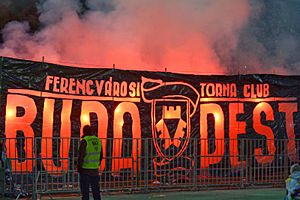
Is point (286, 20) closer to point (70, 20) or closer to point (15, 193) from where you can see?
point (70, 20)

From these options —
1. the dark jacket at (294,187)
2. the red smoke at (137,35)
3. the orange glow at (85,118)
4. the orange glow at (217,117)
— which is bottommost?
the dark jacket at (294,187)

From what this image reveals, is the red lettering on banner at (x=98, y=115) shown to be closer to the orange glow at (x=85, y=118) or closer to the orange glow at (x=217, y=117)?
the orange glow at (x=85, y=118)

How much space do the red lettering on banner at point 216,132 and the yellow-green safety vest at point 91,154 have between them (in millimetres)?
5158

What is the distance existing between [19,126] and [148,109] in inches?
140

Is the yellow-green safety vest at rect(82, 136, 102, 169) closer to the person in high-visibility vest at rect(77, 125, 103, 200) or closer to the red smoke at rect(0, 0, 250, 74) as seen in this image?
the person in high-visibility vest at rect(77, 125, 103, 200)

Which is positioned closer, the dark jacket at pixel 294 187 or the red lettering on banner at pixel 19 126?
the dark jacket at pixel 294 187

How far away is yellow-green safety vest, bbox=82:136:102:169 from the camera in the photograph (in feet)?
39.5

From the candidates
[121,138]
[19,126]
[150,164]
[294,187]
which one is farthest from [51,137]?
[294,187]

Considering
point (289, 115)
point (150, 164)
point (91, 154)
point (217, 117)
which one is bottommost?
point (150, 164)

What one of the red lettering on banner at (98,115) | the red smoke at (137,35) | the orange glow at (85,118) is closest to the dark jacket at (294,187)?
the red lettering on banner at (98,115)

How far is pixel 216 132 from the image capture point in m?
17.6

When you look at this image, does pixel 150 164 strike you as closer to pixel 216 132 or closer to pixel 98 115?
pixel 98 115

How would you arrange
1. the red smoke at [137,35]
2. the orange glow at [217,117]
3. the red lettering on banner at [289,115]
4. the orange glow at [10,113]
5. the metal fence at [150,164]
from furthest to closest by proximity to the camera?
1. the red lettering on banner at [289,115]
2. the orange glow at [217,117]
3. the red smoke at [137,35]
4. the orange glow at [10,113]
5. the metal fence at [150,164]

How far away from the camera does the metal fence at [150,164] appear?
563 inches
